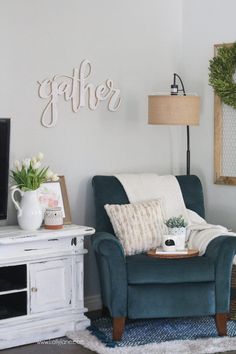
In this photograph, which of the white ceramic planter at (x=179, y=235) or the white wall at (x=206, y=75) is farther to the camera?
the white wall at (x=206, y=75)

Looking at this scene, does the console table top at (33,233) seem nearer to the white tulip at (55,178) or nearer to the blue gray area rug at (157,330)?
the white tulip at (55,178)

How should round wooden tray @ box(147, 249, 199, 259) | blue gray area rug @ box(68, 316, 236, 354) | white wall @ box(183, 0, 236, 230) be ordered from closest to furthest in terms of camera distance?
blue gray area rug @ box(68, 316, 236, 354) < round wooden tray @ box(147, 249, 199, 259) < white wall @ box(183, 0, 236, 230)

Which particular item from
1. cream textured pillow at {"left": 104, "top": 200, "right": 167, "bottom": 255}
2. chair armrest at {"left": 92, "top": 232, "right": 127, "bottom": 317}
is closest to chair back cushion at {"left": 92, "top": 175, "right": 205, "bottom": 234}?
cream textured pillow at {"left": 104, "top": 200, "right": 167, "bottom": 255}

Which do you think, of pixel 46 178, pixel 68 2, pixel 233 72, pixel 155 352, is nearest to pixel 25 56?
pixel 68 2

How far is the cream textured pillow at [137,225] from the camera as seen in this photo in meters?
4.20

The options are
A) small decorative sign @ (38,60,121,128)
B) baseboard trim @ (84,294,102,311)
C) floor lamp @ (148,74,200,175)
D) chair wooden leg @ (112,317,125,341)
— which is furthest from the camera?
baseboard trim @ (84,294,102,311)

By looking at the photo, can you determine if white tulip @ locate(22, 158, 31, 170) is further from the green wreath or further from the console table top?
the green wreath

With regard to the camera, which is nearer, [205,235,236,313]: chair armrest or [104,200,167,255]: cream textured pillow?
[205,235,236,313]: chair armrest

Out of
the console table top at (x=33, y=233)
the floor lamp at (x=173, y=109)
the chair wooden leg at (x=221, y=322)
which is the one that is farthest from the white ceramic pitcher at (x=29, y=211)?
the chair wooden leg at (x=221, y=322)

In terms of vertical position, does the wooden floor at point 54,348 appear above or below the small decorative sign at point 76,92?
below

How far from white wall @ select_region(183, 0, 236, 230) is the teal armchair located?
37.7 inches

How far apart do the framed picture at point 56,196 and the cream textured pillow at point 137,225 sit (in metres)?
0.27

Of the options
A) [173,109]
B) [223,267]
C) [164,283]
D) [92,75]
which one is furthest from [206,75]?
[164,283]

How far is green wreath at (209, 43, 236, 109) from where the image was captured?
4.74m
